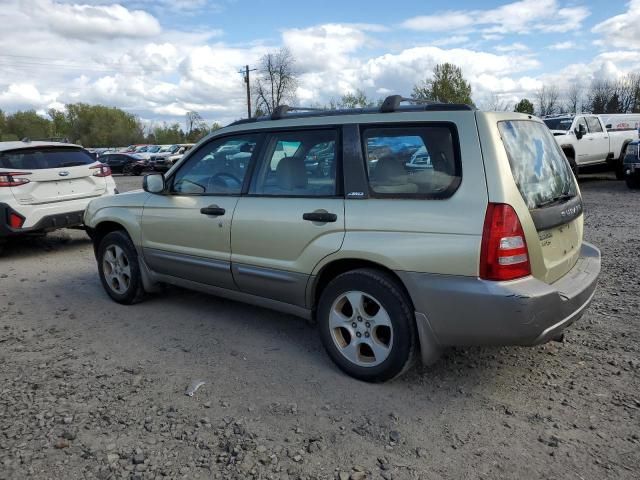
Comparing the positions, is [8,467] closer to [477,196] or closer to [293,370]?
[293,370]

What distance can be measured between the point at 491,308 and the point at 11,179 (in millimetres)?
6807

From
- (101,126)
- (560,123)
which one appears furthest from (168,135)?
(560,123)

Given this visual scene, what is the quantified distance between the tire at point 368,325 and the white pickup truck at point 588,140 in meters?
12.0

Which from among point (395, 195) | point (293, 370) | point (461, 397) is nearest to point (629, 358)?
point (461, 397)

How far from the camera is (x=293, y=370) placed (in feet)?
12.0

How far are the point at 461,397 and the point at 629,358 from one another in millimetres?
1323

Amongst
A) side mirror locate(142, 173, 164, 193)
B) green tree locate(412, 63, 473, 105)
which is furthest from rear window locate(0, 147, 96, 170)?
green tree locate(412, 63, 473, 105)

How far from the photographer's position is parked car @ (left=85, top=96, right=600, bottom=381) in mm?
2900

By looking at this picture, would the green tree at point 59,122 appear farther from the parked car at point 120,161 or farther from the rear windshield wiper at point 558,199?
the rear windshield wiper at point 558,199

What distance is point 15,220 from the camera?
718 cm

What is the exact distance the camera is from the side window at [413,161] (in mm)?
3070

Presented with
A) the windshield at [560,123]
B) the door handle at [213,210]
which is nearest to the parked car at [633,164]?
the windshield at [560,123]

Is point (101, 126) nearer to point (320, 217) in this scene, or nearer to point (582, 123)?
point (582, 123)

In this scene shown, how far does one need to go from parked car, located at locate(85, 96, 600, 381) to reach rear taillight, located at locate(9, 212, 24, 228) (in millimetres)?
4013
